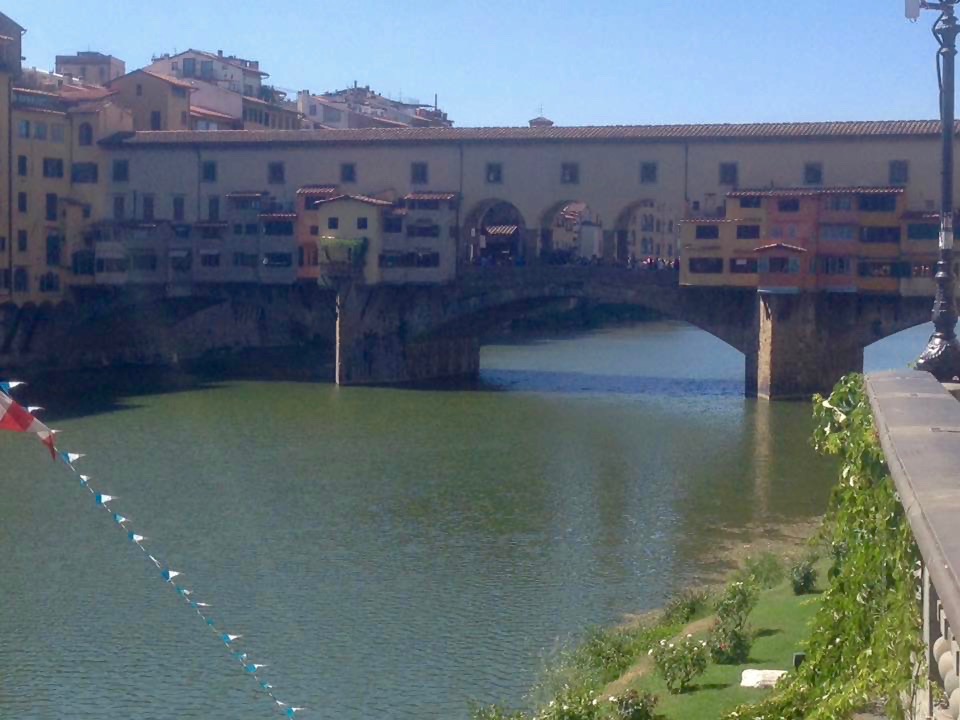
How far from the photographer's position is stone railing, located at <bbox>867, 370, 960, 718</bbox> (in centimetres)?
420

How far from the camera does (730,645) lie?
36.9ft

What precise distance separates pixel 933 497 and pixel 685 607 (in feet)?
30.4

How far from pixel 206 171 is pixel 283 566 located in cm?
2498

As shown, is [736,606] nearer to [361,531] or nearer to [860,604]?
[860,604]

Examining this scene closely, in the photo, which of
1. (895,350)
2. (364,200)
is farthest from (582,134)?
(895,350)

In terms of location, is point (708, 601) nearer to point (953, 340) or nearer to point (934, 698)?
point (953, 340)

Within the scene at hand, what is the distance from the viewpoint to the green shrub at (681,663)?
10730 millimetres

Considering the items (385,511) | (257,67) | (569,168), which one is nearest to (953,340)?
(385,511)

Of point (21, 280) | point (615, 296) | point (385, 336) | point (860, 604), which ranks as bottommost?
point (860, 604)

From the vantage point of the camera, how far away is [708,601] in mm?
14328

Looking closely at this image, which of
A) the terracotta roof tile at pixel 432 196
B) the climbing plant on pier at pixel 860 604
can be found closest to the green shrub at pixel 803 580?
the climbing plant on pier at pixel 860 604

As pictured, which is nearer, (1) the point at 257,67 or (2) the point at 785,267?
(2) the point at 785,267

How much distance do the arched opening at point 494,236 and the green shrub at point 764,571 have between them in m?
22.8

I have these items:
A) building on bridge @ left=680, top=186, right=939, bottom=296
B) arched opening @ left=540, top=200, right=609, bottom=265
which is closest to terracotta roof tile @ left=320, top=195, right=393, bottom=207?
building on bridge @ left=680, top=186, right=939, bottom=296
